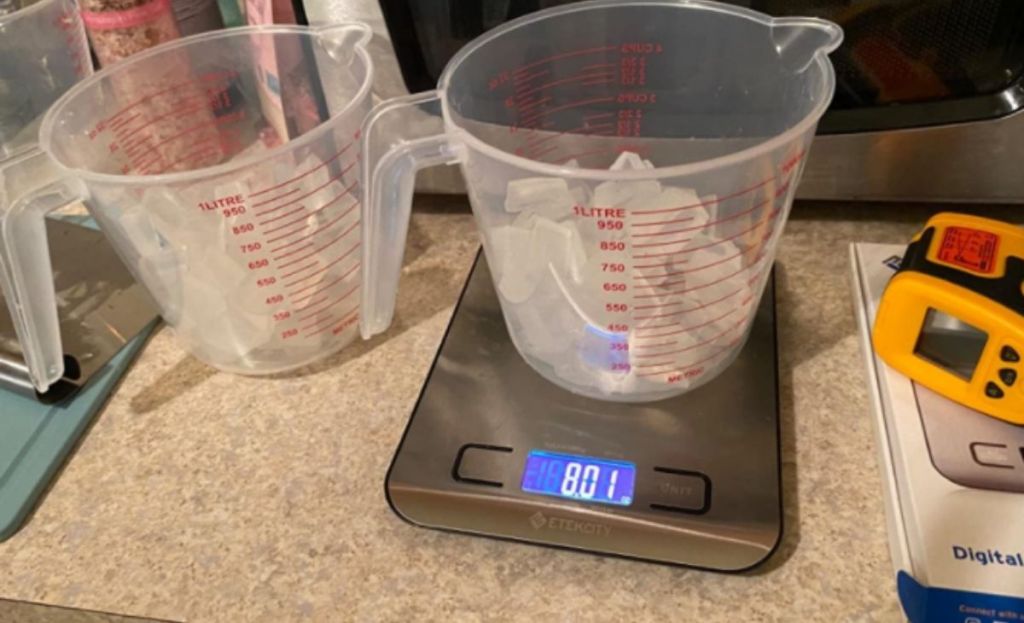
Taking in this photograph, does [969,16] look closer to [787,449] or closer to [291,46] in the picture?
[787,449]

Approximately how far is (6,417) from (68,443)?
2.4 inches

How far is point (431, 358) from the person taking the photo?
1.97 ft

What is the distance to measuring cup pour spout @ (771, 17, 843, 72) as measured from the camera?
48 centimetres

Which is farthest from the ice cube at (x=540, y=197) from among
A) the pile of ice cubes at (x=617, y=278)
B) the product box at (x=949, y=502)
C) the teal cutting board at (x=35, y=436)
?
the teal cutting board at (x=35, y=436)

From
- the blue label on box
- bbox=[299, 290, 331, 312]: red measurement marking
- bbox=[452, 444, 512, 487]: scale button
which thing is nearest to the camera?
the blue label on box

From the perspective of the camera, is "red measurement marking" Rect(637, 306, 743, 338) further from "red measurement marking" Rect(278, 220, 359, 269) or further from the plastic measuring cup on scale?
"red measurement marking" Rect(278, 220, 359, 269)

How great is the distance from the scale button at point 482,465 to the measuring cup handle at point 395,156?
0.13 m

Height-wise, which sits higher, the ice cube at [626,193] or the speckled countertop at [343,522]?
the ice cube at [626,193]

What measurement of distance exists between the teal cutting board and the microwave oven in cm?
31

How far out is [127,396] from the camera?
0.60 metres

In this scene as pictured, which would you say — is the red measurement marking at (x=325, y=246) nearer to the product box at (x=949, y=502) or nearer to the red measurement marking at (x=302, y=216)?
the red measurement marking at (x=302, y=216)

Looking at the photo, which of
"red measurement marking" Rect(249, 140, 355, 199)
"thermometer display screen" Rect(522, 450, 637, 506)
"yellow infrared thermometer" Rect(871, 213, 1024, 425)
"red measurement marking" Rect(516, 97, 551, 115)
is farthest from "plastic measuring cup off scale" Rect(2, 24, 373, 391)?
"yellow infrared thermometer" Rect(871, 213, 1024, 425)

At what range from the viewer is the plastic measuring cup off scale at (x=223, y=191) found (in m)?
0.50

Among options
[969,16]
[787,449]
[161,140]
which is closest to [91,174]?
[161,140]
